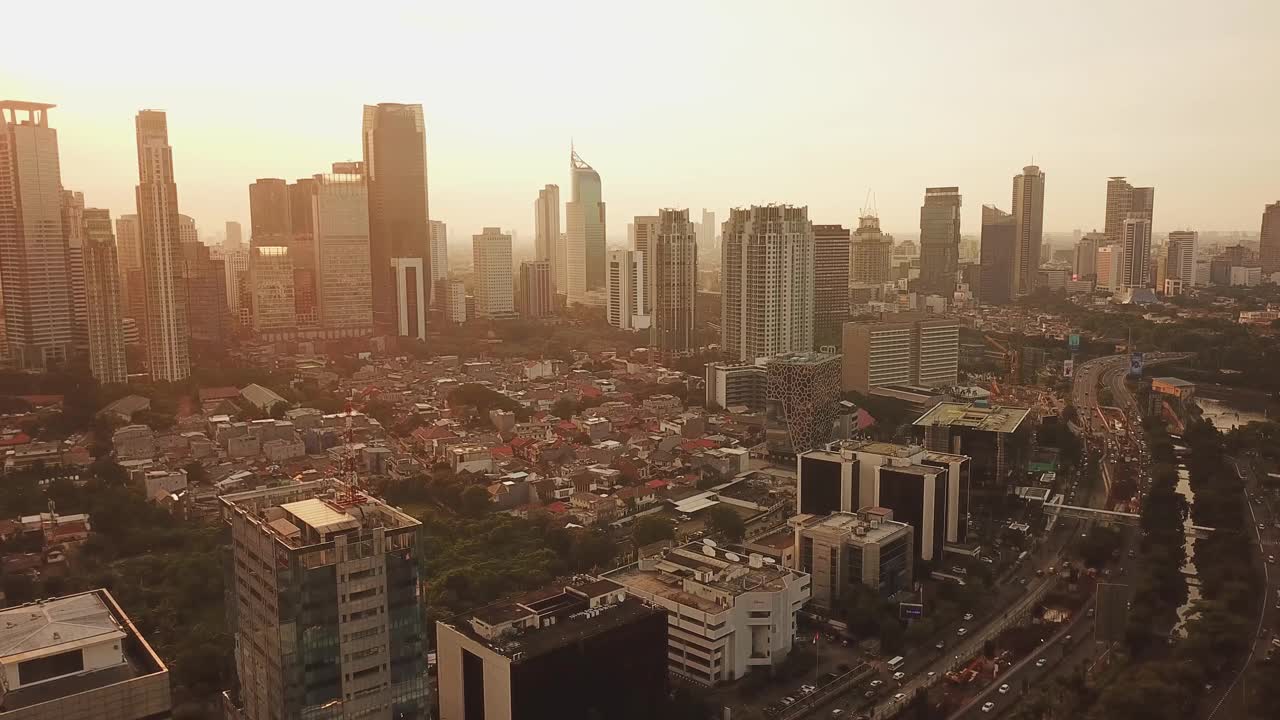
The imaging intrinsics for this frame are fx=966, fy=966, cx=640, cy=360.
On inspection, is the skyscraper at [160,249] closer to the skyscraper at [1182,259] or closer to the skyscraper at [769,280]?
the skyscraper at [769,280]

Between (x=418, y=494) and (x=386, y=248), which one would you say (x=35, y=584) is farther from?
(x=386, y=248)

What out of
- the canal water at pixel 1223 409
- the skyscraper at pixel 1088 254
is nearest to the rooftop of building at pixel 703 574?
the canal water at pixel 1223 409

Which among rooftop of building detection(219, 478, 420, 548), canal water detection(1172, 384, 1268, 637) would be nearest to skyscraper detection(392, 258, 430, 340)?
canal water detection(1172, 384, 1268, 637)

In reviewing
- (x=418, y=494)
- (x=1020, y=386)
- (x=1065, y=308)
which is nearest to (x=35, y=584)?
(x=418, y=494)

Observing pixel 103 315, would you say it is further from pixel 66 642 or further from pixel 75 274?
pixel 66 642

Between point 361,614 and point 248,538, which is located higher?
point 248,538

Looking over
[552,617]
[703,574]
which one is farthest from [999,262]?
[552,617]
